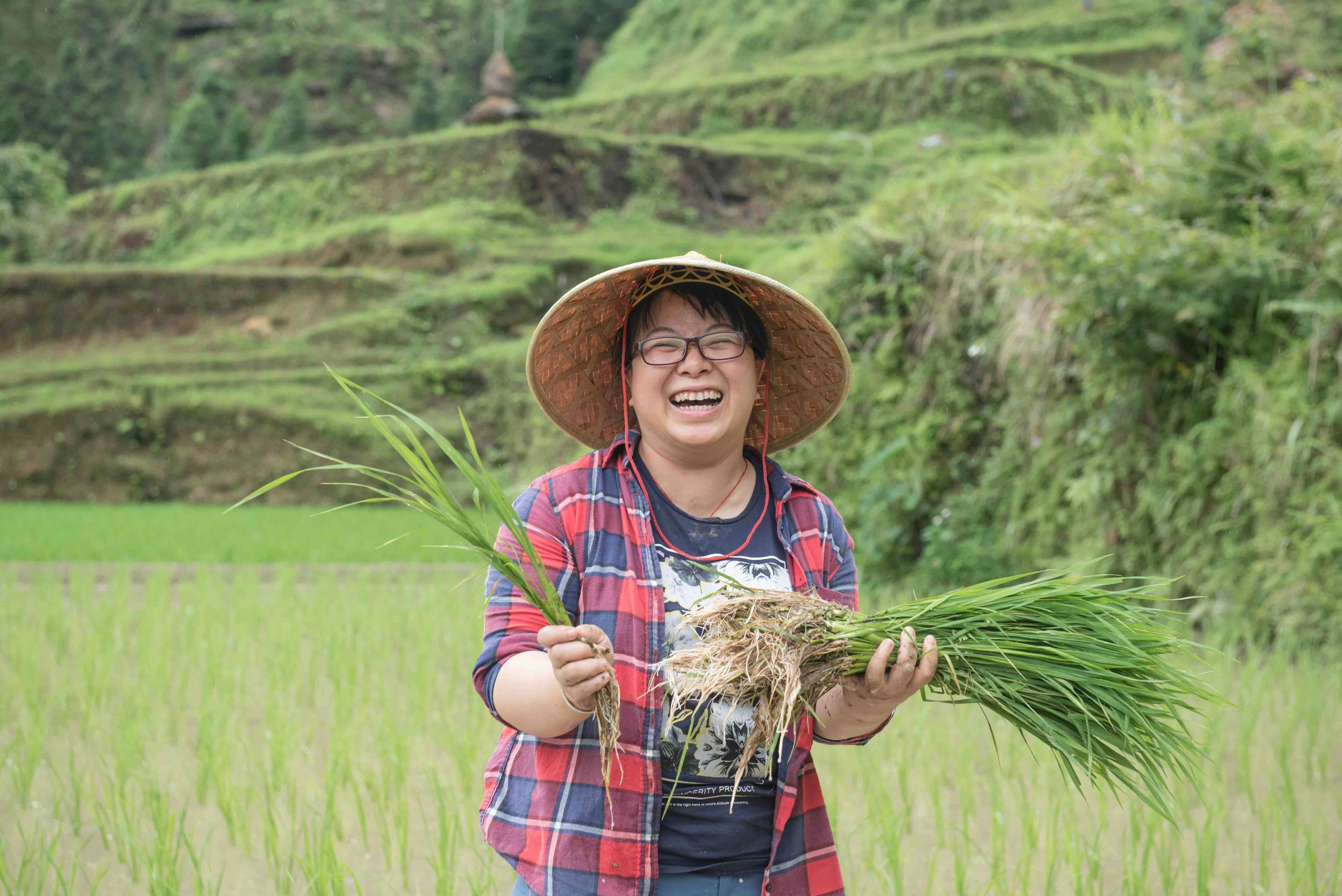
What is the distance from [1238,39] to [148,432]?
32.4 feet

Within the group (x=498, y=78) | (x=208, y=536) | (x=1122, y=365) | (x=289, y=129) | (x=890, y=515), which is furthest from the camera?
(x=289, y=129)

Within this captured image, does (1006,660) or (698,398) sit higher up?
(698,398)

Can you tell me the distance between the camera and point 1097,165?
4.20 m

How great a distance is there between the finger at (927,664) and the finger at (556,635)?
1.27ft

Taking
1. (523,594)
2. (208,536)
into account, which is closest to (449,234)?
(208,536)

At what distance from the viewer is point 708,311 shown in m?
1.38

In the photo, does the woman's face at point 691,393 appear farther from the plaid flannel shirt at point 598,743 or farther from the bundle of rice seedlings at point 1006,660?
the bundle of rice seedlings at point 1006,660

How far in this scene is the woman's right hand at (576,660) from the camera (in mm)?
1080

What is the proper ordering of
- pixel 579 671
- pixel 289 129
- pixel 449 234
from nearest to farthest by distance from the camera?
pixel 579 671
pixel 449 234
pixel 289 129

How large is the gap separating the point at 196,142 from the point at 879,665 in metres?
30.0

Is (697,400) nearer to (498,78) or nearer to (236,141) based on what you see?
(498,78)

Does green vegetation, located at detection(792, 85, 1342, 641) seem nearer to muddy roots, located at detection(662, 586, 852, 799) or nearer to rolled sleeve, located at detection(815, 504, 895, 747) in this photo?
rolled sleeve, located at detection(815, 504, 895, 747)

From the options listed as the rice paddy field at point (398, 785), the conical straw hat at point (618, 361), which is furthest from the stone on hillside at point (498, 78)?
the conical straw hat at point (618, 361)

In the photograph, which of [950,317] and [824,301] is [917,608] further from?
[824,301]
